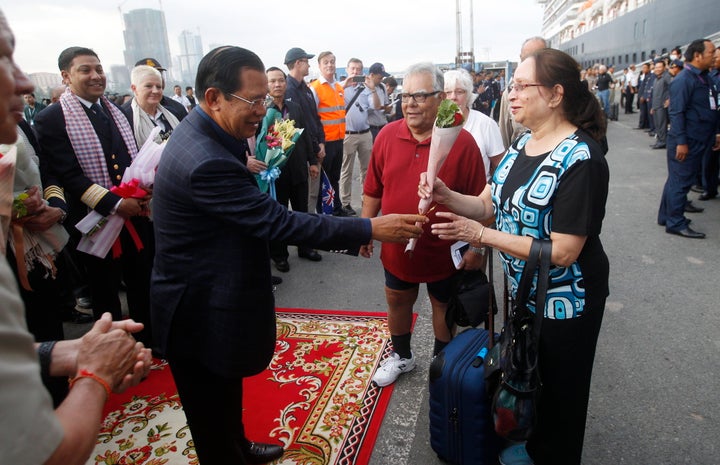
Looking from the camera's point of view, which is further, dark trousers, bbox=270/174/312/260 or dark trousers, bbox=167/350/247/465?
dark trousers, bbox=270/174/312/260

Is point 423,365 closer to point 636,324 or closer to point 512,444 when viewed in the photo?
point 512,444

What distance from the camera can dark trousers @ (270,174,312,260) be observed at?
5602 mm

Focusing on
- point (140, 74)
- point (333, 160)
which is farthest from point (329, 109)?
point (140, 74)

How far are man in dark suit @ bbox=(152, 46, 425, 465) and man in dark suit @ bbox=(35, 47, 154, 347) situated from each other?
1652 mm

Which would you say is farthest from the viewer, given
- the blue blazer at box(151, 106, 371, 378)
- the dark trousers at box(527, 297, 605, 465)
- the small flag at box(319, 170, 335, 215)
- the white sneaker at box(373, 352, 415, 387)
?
the small flag at box(319, 170, 335, 215)

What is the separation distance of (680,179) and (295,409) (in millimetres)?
5411

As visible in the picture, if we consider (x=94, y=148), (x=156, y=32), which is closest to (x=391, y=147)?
(x=94, y=148)

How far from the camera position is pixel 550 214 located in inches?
79.3

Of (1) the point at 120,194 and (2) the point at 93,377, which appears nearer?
(2) the point at 93,377

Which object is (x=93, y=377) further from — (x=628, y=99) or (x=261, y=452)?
(x=628, y=99)

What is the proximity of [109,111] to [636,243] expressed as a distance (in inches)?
225

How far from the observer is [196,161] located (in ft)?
6.13

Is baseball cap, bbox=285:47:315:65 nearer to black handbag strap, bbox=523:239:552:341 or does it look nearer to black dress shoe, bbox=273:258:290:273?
black dress shoe, bbox=273:258:290:273

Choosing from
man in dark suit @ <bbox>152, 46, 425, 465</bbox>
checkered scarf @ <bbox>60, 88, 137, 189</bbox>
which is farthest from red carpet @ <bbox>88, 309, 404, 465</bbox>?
checkered scarf @ <bbox>60, 88, 137, 189</bbox>
